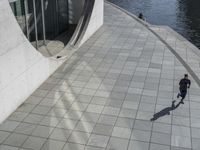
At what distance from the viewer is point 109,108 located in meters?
13.0

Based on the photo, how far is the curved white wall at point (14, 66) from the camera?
1173 centimetres

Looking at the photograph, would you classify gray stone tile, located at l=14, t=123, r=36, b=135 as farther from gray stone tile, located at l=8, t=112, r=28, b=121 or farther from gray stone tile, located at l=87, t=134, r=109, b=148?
gray stone tile, located at l=87, t=134, r=109, b=148

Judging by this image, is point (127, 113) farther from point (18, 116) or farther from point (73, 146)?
point (18, 116)

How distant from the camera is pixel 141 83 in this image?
49.4 feet

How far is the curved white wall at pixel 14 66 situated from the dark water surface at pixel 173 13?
17442 mm

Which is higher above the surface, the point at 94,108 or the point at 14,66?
the point at 14,66

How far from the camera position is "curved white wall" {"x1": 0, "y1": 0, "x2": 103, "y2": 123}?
38.5 ft

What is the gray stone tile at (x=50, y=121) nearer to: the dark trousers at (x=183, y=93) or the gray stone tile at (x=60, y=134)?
the gray stone tile at (x=60, y=134)

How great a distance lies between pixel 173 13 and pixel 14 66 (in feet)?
88.3

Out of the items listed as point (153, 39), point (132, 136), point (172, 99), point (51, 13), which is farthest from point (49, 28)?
point (132, 136)

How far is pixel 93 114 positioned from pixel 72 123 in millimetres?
947

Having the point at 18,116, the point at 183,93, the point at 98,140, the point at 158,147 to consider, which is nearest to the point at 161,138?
Result: the point at 158,147

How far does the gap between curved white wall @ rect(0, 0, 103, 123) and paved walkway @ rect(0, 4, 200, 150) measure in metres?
0.36

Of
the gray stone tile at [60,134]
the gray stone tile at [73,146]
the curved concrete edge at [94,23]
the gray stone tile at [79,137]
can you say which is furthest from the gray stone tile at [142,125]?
the curved concrete edge at [94,23]
